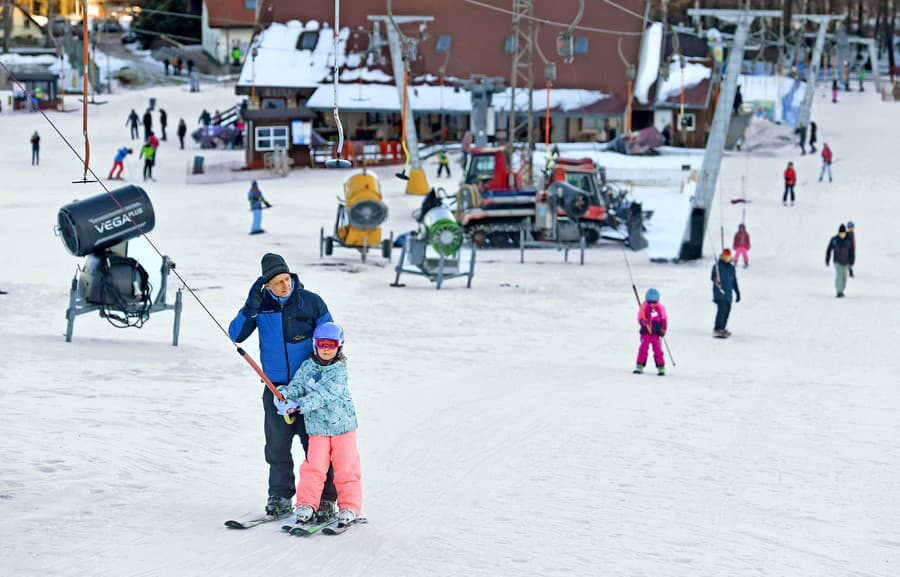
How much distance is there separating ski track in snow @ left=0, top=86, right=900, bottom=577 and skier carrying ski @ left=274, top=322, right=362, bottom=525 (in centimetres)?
28

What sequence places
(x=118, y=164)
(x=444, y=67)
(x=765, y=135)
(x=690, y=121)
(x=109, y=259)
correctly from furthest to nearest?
(x=690, y=121), (x=444, y=67), (x=765, y=135), (x=118, y=164), (x=109, y=259)

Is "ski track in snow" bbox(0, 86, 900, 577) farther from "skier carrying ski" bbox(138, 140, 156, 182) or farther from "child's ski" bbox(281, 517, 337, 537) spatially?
"skier carrying ski" bbox(138, 140, 156, 182)

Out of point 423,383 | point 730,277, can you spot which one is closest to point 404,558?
point 423,383

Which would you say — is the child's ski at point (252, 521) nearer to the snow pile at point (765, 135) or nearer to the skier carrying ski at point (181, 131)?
the skier carrying ski at point (181, 131)

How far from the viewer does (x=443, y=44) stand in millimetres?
62500

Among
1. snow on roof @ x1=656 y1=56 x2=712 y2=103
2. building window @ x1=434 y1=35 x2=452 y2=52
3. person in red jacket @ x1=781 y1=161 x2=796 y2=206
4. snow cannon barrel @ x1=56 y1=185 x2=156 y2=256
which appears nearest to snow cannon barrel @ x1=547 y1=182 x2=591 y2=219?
person in red jacket @ x1=781 y1=161 x2=796 y2=206

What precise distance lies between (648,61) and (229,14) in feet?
113

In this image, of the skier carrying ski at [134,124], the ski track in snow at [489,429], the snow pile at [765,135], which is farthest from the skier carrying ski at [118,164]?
the snow pile at [765,135]

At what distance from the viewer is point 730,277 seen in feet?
71.9

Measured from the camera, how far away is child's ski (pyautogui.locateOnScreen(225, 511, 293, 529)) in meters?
9.22

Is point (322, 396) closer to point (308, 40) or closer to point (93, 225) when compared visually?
point (93, 225)

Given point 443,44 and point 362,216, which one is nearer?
point 362,216

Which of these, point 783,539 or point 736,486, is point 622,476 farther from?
point 783,539

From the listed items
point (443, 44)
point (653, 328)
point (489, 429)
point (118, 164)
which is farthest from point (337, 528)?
point (443, 44)
